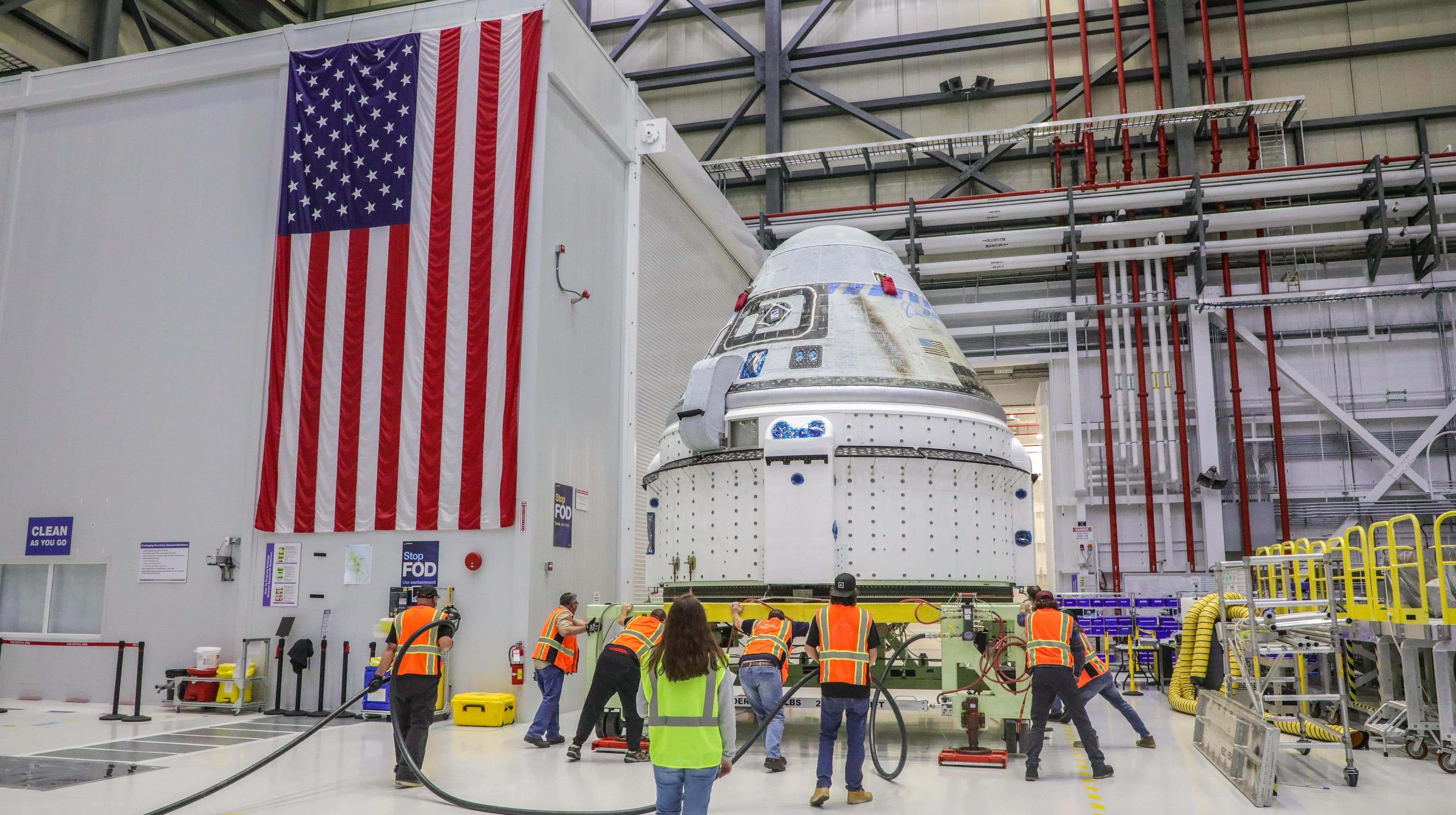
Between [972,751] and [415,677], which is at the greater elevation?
[415,677]

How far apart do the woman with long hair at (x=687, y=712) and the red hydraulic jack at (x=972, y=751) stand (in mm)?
4438

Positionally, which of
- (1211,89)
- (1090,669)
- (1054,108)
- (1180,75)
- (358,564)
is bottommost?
(1090,669)

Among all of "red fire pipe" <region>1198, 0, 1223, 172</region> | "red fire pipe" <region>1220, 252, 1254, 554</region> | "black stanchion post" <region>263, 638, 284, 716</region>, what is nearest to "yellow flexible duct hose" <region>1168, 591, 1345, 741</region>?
"red fire pipe" <region>1220, 252, 1254, 554</region>

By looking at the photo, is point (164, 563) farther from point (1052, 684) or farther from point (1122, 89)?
point (1122, 89)

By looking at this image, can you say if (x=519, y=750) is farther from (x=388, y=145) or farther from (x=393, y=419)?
(x=388, y=145)

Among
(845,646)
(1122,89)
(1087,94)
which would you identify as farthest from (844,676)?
(1087,94)

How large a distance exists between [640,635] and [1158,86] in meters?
19.5

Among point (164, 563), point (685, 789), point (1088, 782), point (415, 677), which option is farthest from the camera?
point (164, 563)

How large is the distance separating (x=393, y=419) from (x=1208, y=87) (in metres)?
19.4

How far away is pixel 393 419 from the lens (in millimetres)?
13797

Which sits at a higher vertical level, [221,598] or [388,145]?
[388,145]

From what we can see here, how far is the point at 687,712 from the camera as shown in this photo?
17.4 feet

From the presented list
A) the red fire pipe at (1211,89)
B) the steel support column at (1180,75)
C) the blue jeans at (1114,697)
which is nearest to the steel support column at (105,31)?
the blue jeans at (1114,697)

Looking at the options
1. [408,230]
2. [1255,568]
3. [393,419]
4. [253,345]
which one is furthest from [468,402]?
[1255,568]
